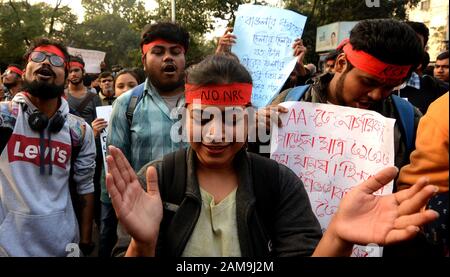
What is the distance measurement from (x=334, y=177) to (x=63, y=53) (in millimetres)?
2033

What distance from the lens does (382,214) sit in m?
1.45

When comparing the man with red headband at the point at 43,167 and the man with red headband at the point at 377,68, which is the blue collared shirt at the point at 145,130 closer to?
the man with red headband at the point at 43,167

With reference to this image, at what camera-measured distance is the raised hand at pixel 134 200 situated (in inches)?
61.3

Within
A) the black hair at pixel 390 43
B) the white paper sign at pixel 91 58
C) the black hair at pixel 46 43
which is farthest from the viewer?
the white paper sign at pixel 91 58

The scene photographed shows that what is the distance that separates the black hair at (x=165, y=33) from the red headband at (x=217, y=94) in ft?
4.76

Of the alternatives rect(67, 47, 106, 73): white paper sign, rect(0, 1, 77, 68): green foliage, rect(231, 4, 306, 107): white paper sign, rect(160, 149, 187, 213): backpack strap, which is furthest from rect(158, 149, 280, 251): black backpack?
rect(0, 1, 77, 68): green foliage

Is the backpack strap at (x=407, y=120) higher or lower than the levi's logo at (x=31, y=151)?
higher

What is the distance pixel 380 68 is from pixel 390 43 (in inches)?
4.9

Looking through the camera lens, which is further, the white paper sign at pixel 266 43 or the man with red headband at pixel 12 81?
the man with red headband at pixel 12 81

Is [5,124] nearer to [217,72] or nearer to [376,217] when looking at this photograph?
[217,72]

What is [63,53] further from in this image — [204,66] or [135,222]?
[135,222]

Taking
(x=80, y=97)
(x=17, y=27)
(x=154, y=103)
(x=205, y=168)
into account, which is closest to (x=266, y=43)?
(x=154, y=103)

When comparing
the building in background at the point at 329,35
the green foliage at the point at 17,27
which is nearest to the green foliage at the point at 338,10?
the building in background at the point at 329,35

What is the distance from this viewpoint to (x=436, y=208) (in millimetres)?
1292
